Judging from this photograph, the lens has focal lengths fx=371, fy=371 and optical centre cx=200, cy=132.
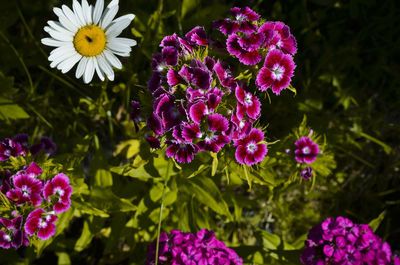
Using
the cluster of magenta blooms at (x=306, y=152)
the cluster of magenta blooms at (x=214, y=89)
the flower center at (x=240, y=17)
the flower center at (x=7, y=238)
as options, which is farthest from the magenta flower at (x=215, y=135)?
the flower center at (x=7, y=238)

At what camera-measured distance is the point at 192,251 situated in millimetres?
2346

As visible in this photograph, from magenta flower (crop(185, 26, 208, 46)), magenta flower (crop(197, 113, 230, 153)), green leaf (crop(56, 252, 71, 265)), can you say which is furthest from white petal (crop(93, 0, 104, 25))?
green leaf (crop(56, 252, 71, 265))

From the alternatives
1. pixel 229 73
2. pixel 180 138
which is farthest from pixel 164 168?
pixel 229 73

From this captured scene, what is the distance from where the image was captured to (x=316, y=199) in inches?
152

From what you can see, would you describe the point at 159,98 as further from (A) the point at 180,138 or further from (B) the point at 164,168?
(B) the point at 164,168

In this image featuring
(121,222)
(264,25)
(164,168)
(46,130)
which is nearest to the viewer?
(264,25)

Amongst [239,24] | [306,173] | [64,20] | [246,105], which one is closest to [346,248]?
[306,173]

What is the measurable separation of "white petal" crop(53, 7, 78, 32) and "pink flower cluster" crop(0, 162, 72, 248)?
94cm

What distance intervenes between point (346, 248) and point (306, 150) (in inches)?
27.8

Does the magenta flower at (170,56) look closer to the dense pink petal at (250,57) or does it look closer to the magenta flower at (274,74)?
the dense pink petal at (250,57)

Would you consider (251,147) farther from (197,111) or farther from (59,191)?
(59,191)

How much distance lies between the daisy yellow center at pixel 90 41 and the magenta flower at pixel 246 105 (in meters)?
1.03

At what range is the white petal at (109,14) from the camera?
7.90 feet

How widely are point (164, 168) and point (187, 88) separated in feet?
2.88
